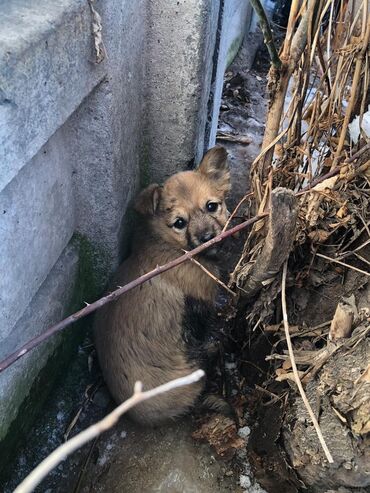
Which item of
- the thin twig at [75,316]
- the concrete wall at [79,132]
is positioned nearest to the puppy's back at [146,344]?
the concrete wall at [79,132]

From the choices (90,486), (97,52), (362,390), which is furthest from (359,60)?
(90,486)

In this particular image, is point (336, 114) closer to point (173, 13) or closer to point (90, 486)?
point (173, 13)

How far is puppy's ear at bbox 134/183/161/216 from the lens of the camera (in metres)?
2.71

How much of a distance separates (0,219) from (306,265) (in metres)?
1.42

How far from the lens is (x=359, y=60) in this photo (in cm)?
218

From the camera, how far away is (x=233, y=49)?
5477 mm

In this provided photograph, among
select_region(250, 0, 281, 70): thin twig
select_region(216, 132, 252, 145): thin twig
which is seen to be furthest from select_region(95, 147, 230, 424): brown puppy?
select_region(216, 132, 252, 145): thin twig

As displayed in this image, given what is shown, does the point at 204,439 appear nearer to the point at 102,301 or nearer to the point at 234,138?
the point at 102,301

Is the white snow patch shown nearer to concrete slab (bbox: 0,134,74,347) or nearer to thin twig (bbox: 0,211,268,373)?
thin twig (bbox: 0,211,268,373)

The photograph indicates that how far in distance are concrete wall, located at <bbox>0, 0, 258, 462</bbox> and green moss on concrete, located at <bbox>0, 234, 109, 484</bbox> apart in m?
0.01

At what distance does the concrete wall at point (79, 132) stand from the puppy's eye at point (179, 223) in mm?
300

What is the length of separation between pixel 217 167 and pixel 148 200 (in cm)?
46

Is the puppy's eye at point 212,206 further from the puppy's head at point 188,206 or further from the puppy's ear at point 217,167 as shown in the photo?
the puppy's ear at point 217,167

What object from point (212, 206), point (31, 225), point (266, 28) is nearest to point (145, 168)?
point (212, 206)
